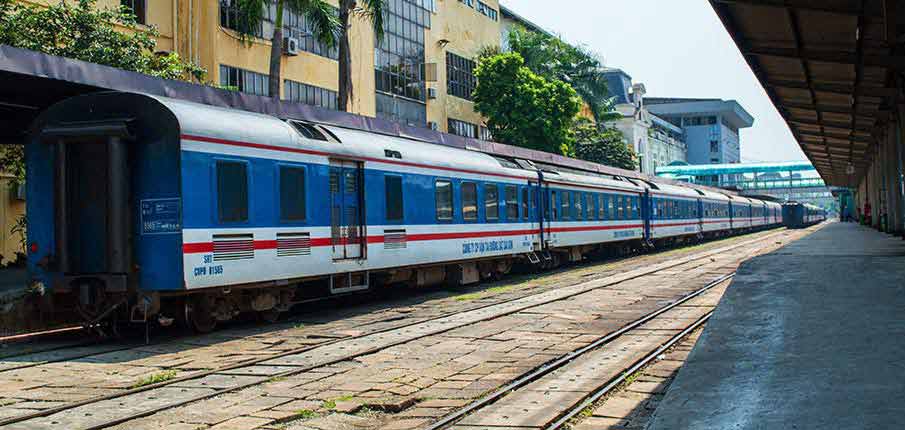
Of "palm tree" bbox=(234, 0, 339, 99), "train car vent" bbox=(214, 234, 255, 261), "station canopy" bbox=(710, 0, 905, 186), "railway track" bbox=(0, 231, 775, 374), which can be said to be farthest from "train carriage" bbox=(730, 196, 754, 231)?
"railway track" bbox=(0, 231, 775, 374)

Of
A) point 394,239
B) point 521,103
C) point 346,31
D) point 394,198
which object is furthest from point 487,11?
point 394,239

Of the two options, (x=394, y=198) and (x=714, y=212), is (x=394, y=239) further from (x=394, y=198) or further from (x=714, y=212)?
(x=714, y=212)

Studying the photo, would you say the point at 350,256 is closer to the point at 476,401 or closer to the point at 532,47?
the point at 476,401

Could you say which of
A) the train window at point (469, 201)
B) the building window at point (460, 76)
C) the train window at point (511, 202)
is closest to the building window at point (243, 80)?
the train window at point (511, 202)

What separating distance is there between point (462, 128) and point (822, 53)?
33827 millimetres

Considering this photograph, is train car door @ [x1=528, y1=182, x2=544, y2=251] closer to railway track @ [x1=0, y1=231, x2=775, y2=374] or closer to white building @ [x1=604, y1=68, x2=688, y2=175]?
railway track @ [x1=0, y1=231, x2=775, y2=374]

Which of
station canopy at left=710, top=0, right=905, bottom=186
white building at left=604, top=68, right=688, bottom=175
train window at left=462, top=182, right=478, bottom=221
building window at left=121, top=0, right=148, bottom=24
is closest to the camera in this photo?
station canopy at left=710, top=0, right=905, bottom=186

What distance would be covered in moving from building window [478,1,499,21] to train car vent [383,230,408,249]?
3968 cm

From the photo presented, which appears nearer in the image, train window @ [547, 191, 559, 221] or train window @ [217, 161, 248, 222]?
train window @ [217, 161, 248, 222]

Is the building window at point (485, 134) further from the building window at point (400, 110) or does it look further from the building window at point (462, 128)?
the building window at point (400, 110)

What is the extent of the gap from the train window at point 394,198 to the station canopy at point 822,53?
6312mm

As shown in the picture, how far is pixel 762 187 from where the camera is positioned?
120 meters

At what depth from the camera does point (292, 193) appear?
1331cm

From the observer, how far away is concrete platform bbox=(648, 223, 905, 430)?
228 inches
